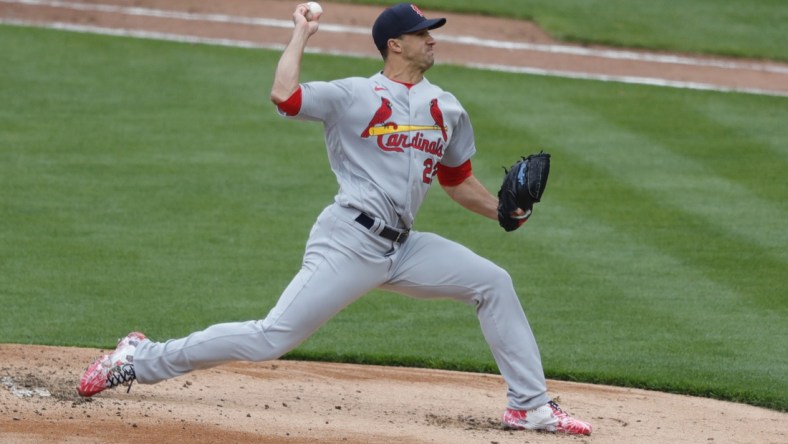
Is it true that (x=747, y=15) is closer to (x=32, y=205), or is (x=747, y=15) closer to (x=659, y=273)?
(x=659, y=273)

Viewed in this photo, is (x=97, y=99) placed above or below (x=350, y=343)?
above

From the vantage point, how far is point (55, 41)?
45.9ft

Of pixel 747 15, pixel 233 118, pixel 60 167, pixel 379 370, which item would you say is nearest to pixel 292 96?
pixel 379 370

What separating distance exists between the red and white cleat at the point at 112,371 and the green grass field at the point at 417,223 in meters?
1.49

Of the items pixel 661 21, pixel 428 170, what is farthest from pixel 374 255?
pixel 661 21

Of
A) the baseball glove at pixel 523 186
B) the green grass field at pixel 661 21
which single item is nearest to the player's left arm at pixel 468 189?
the baseball glove at pixel 523 186

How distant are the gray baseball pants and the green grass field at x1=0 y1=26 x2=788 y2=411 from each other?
1.34 meters

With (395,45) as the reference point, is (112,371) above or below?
below

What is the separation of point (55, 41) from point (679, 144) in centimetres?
665

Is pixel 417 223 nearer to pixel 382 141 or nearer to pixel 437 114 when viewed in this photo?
pixel 437 114

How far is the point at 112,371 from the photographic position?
19.1 feet

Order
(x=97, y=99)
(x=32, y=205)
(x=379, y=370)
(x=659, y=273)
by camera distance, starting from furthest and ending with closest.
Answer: (x=97, y=99) → (x=32, y=205) → (x=659, y=273) → (x=379, y=370)

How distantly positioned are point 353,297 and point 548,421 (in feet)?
3.35

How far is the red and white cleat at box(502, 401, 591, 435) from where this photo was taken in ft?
19.0
